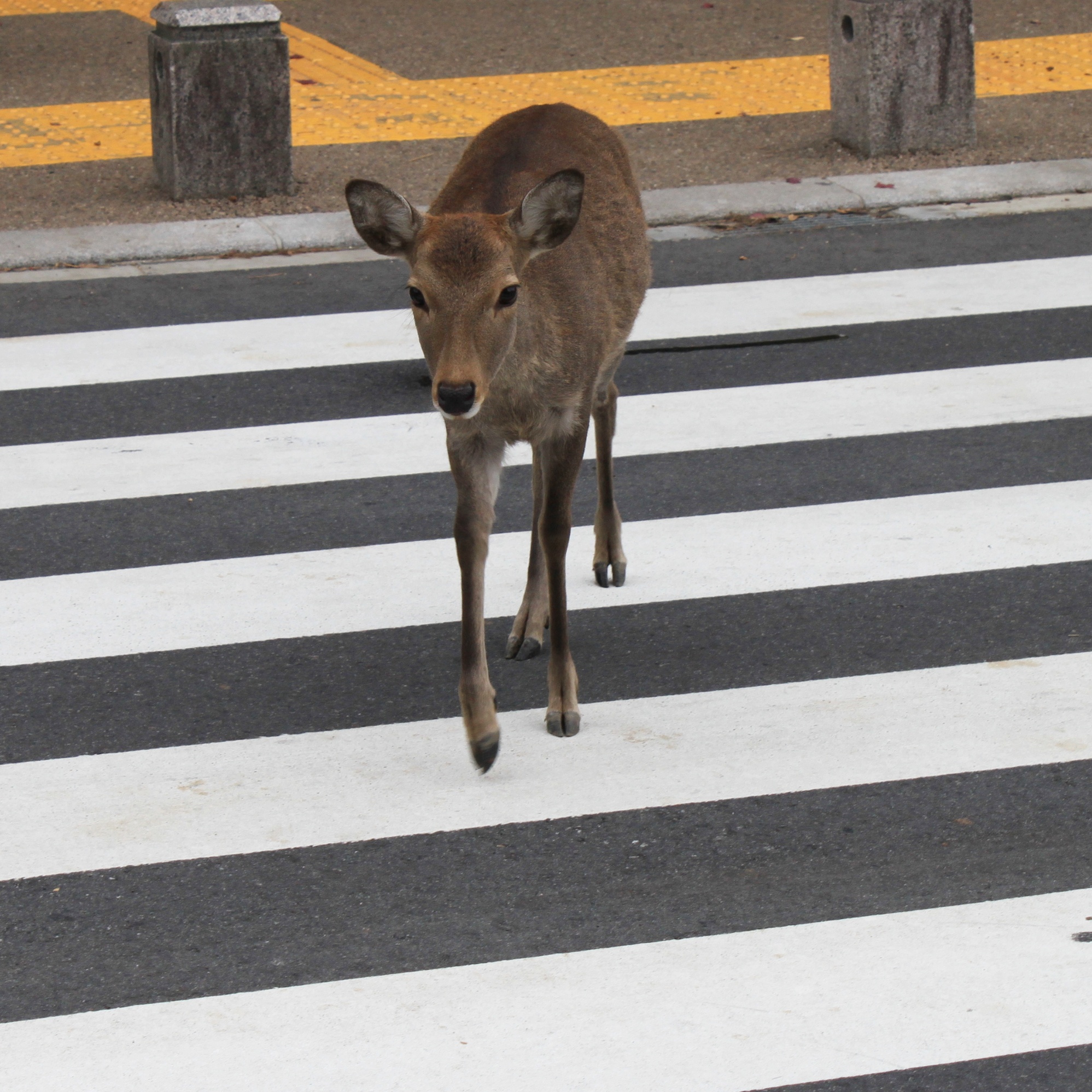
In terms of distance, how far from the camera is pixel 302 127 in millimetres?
11234

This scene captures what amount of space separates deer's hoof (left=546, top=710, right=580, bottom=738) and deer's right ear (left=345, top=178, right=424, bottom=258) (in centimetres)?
124

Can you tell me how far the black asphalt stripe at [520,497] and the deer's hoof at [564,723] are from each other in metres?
1.45

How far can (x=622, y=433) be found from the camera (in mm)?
6977

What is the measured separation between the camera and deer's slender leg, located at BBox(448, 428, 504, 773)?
4.47 m

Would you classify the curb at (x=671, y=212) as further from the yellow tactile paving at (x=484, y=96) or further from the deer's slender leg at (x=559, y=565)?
the deer's slender leg at (x=559, y=565)

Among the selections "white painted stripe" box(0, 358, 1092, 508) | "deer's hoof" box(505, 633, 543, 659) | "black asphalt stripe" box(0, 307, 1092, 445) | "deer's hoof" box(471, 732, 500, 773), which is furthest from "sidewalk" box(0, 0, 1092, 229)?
"deer's hoof" box(471, 732, 500, 773)

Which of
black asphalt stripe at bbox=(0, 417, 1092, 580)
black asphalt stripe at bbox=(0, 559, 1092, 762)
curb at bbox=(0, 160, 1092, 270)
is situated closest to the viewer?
black asphalt stripe at bbox=(0, 559, 1092, 762)

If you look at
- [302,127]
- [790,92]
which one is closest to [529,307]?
[302,127]

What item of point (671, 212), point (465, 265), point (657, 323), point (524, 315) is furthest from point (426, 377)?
point (465, 265)

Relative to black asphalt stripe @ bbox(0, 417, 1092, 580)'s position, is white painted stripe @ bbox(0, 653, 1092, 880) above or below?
below

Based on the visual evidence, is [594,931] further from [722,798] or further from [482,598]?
[482,598]

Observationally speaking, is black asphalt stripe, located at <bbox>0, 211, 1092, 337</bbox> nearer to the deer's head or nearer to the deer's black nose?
the deer's head

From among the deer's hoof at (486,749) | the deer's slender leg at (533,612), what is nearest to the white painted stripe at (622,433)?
the deer's slender leg at (533,612)

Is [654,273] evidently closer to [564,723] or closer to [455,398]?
[564,723]
